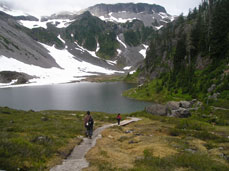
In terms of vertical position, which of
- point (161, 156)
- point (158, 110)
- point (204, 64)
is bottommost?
point (158, 110)

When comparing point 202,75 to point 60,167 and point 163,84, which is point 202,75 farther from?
point 60,167

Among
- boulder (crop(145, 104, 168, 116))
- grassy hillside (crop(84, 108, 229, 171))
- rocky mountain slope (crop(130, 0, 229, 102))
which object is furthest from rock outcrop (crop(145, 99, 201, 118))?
grassy hillside (crop(84, 108, 229, 171))

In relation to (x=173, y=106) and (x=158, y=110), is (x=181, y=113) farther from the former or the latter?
(x=158, y=110)

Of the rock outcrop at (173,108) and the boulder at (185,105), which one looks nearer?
the rock outcrop at (173,108)

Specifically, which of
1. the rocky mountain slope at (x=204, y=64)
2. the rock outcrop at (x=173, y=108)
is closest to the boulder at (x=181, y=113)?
the rock outcrop at (x=173, y=108)

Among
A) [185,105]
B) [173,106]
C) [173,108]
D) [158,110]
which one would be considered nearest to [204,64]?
[185,105]

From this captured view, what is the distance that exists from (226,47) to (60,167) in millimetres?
67728

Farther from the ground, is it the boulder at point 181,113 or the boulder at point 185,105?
the boulder at point 185,105

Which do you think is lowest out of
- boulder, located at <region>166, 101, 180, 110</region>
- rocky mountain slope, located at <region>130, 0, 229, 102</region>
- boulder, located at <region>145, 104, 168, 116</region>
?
boulder, located at <region>145, 104, 168, 116</region>

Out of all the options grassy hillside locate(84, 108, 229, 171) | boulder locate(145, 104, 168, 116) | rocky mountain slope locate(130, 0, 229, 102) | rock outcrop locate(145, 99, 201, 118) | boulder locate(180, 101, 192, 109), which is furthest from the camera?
rocky mountain slope locate(130, 0, 229, 102)

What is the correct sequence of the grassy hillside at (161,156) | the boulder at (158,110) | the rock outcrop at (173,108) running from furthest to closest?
the boulder at (158,110) → the rock outcrop at (173,108) → the grassy hillside at (161,156)

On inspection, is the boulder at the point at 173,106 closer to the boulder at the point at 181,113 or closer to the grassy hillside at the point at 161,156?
the boulder at the point at 181,113

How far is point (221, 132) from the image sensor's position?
24.2 metres

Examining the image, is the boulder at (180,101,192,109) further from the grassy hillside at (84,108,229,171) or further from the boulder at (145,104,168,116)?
the grassy hillside at (84,108,229,171)
